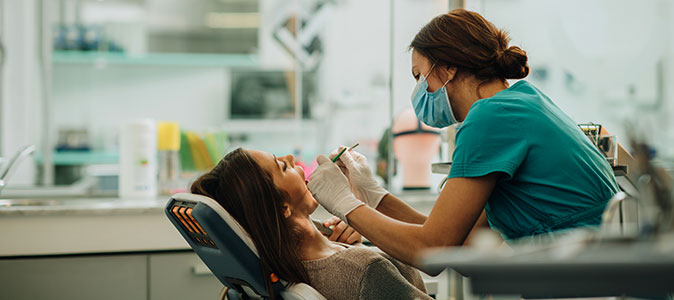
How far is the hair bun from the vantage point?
136cm

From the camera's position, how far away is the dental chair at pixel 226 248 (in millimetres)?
1156

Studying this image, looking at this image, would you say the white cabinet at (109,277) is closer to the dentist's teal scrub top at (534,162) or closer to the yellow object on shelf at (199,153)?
the yellow object on shelf at (199,153)

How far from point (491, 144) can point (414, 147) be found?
3.32 feet

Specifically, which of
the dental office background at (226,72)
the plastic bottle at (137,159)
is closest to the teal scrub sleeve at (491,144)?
the plastic bottle at (137,159)

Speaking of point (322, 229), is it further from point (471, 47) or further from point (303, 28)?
point (303, 28)

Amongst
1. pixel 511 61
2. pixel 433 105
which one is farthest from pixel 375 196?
pixel 511 61

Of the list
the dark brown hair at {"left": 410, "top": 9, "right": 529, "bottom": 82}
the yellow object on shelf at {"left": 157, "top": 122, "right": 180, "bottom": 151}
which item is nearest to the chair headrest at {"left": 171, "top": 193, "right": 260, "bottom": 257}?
the dark brown hair at {"left": 410, "top": 9, "right": 529, "bottom": 82}

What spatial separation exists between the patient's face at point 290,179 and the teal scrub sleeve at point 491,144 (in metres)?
0.43

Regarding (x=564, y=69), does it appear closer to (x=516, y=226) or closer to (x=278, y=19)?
(x=516, y=226)

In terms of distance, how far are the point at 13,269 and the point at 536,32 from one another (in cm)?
236

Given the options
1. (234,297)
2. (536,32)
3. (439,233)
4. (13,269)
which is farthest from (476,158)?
(536,32)

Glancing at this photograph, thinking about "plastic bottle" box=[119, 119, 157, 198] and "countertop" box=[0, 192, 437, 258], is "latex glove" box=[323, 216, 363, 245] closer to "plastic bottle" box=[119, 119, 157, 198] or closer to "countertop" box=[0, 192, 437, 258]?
"countertop" box=[0, 192, 437, 258]

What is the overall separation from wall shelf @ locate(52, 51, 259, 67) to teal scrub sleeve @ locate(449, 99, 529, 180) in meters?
3.46

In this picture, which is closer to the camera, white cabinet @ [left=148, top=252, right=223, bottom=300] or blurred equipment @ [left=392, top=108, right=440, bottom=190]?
white cabinet @ [left=148, top=252, right=223, bottom=300]
